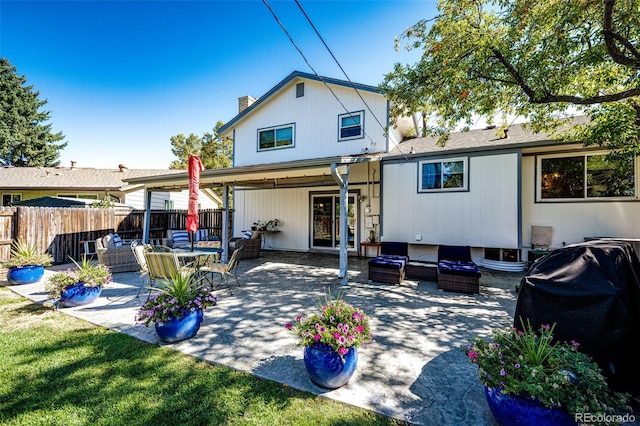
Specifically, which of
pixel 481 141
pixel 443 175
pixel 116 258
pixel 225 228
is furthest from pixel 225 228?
pixel 481 141

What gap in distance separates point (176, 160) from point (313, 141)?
22.4 meters

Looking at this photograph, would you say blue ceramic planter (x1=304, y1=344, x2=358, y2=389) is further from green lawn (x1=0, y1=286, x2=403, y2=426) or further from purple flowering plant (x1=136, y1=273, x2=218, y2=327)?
purple flowering plant (x1=136, y1=273, x2=218, y2=327)

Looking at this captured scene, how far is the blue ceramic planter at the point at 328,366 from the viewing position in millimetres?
2432

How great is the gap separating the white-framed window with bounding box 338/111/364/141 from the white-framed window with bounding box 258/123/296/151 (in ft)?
7.17

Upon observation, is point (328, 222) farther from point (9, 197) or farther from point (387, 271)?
point (9, 197)

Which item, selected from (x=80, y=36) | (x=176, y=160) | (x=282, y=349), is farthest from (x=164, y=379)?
(x=176, y=160)

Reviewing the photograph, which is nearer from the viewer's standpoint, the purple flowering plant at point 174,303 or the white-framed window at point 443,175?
the purple flowering plant at point 174,303

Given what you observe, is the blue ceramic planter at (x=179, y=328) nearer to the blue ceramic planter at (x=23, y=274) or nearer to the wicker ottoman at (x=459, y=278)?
the wicker ottoman at (x=459, y=278)

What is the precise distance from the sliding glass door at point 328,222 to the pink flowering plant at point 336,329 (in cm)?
808

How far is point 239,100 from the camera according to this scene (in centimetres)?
1372

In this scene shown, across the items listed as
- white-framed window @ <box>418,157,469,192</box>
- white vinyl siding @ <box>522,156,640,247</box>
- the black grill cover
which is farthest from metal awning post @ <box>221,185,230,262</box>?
white vinyl siding @ <box>522,156,640,247</box>

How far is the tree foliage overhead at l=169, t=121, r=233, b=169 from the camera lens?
84.9 ft

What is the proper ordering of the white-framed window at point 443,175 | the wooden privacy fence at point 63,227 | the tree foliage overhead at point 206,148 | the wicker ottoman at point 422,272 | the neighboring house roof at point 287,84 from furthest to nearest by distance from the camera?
the tree foliage overhead at point 206,148 < the neighboring house roof at point 287,84 < the white-framed window at point 443,175 < the wooden privacy fence at point 63,227 < the wicker ottoman at point 422,272

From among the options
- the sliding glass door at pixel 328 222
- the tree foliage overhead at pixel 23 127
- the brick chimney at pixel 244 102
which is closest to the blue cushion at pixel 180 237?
the sliding glass door at pixel 328 222
